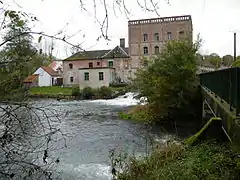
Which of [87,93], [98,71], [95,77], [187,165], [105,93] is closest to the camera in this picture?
[187,165]

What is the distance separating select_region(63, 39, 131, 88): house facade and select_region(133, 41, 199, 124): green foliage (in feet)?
83.2

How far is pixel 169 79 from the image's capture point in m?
19.8

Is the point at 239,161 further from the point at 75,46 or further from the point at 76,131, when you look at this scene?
the point at 76,131

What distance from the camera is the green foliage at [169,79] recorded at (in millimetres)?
19562

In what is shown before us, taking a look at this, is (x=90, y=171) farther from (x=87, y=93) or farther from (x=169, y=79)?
(x=87, y=93)

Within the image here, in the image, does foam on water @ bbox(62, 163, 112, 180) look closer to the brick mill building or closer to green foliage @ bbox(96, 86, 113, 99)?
green foliage @ bbox(96, 86, 113, 99)

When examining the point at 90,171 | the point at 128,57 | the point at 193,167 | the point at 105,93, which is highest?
the point at 128,57

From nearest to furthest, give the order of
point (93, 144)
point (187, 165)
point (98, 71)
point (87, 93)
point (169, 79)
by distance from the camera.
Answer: point (187, 165) < point (93, 144) < point (169, 79) < point (87, 93) < point (98, 71)

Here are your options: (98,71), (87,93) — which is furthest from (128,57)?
(87,93)

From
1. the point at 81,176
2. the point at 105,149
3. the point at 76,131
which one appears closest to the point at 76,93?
the point at 76,131

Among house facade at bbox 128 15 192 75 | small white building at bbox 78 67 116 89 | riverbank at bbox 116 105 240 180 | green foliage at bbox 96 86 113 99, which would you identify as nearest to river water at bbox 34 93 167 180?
riverbank at bbox 116 105 240 180

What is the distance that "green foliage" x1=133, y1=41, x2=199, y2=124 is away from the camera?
19562 millimetres

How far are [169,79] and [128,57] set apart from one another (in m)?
33.2

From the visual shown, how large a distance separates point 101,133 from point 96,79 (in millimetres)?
31347
